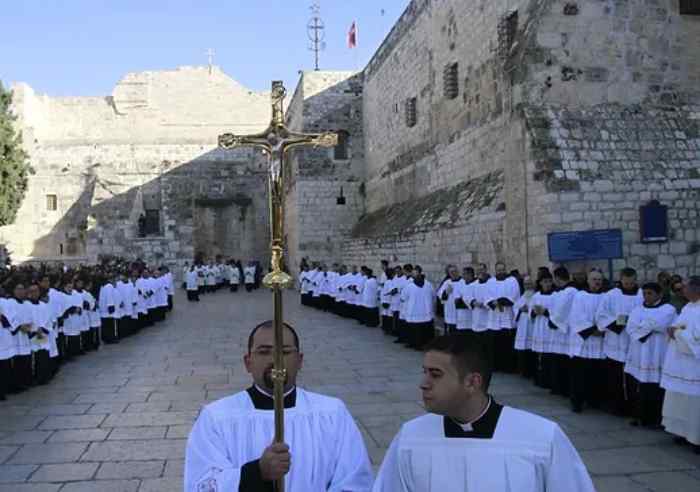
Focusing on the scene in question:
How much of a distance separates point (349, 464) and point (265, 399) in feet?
1.33

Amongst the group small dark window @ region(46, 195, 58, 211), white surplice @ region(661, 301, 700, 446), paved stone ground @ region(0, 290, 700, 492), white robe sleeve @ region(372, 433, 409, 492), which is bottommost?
paved stone ground @ region(0, 290, 700, 492)

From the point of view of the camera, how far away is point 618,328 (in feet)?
23.6

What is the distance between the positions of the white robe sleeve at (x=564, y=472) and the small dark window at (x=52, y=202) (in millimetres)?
35524

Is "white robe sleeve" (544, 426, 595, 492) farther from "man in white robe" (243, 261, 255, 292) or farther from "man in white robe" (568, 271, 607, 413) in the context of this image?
"man in white robe" (243, 261, 255, 292)

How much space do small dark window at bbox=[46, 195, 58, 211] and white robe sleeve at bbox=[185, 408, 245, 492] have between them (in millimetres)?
34654

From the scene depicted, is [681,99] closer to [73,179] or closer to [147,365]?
[147,365]

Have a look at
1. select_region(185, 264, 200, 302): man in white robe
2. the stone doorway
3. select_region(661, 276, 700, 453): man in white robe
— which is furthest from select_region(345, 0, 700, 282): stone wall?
the stone doorway

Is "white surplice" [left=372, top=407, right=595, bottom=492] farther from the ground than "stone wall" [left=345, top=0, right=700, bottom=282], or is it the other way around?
"stone wall" [left=345, top=0, right=700, bottom=282]

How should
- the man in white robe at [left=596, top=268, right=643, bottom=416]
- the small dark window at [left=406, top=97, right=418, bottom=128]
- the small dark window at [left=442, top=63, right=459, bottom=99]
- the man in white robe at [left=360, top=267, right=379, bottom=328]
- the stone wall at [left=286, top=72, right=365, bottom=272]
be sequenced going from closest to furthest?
the man in white robe at [left=596, top=268, right=643, bottom=416] < the man in white robe at [left=360, top=267, right=379, bottom=328] < the small dark window at [left=442, top=63, right=459, bottom=99] < the small dark window at [left=406, top=97, right=418, bottom=128] < the stone wall at [left=286, top=72, right=365, bottom=272]

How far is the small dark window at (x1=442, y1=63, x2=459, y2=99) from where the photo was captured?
1747cm

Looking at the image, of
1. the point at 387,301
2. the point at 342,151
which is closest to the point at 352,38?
the point at 342,151

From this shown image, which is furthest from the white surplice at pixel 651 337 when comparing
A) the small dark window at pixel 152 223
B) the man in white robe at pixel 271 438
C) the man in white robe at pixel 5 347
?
the small dark window at pixel 152 223

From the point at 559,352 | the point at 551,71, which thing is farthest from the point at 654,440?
the point at 551,71

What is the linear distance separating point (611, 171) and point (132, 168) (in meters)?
25.5
